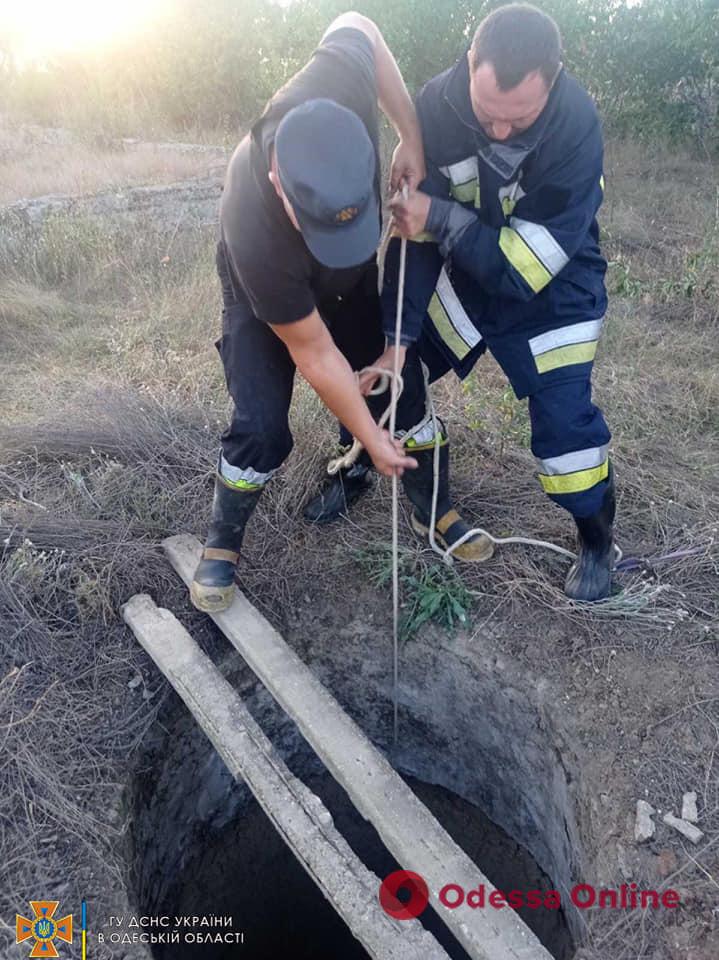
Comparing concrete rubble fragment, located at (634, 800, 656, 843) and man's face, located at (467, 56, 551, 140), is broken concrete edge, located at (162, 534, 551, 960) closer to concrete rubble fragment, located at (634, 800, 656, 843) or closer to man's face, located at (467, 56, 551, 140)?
concrete rubble fragment, located at (634, 800, 656, 843)

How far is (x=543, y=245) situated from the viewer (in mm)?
1952

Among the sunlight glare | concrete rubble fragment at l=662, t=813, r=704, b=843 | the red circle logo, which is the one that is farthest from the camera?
the sunlight glare

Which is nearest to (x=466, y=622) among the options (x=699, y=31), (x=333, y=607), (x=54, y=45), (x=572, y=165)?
(x=333, y=607)

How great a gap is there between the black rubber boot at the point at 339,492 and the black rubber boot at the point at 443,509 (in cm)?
28

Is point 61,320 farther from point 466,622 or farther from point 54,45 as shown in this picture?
point 54,45

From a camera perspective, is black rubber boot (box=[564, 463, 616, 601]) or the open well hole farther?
the open well hole

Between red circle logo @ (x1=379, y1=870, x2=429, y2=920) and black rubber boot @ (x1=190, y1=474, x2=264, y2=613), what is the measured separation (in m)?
1.03

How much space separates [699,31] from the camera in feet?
27.1

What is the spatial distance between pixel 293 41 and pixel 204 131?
1549mm

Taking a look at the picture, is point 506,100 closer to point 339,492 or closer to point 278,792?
point 339,492

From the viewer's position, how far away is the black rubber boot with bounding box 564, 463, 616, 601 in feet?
7.88

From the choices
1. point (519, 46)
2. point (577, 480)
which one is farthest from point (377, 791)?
point (519, 46)

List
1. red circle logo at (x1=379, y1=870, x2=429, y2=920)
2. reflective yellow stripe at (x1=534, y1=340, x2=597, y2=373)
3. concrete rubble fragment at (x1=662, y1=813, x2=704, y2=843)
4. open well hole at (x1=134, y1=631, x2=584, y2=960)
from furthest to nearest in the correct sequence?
open well hole at (x1=134, y1=631, x2=584, y2=960)
reflective yellow stripe at (x1=534, y1=340, x2=597, y2=373)
concrete rubble fragment at (x1=662, y1=813, x2=704, y2=843)
red circle logo at (x1=379, y1=870, x2=429, y2=920)

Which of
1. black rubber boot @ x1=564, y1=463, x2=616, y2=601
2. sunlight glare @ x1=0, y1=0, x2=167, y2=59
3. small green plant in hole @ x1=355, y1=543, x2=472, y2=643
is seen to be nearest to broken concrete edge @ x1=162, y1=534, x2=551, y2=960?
small green plant in hole @ x1=355, y1=543, x2=472, y2=643
